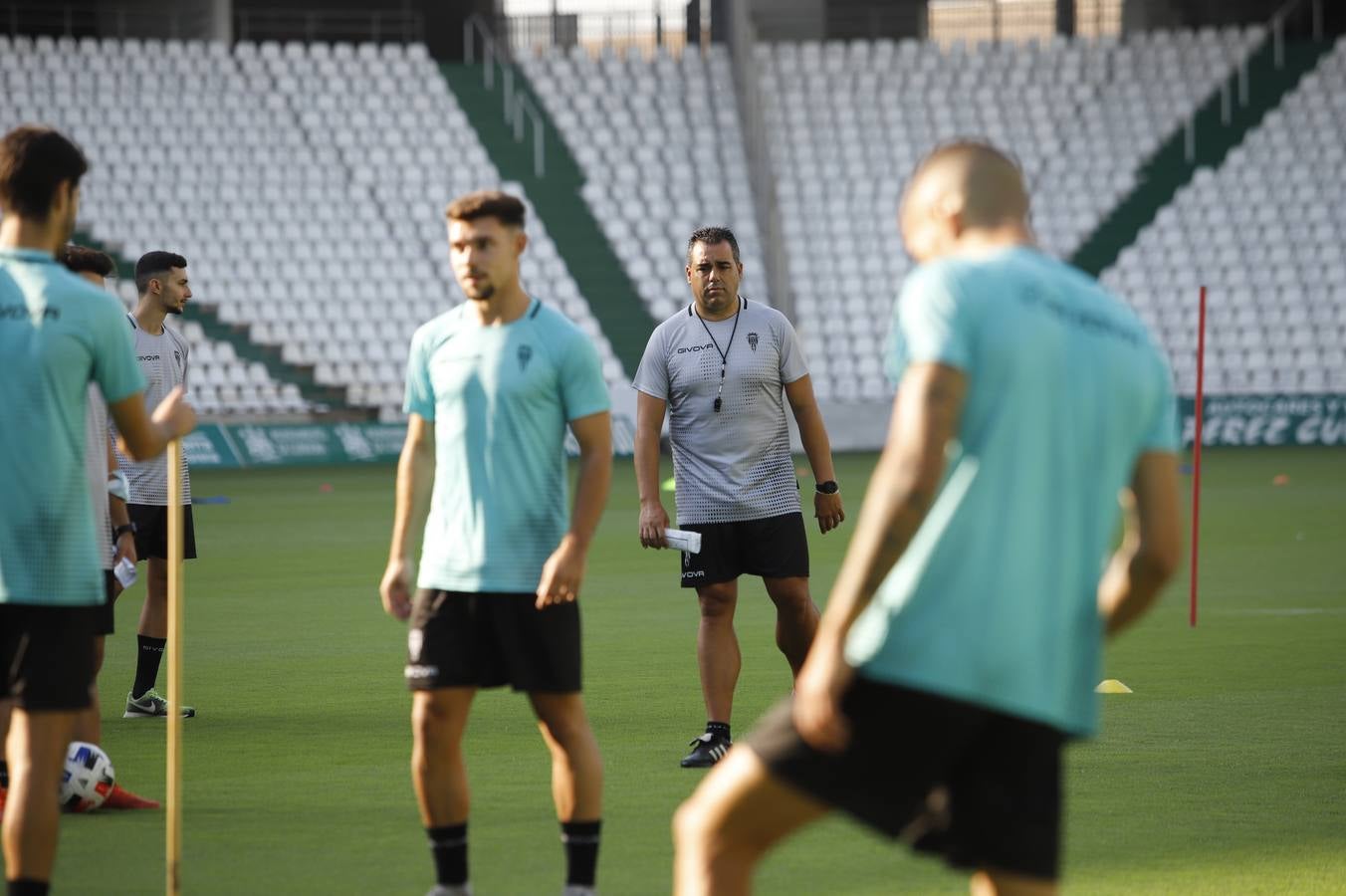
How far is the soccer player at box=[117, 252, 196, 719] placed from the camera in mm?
8578

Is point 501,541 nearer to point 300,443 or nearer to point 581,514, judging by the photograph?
point 581,514

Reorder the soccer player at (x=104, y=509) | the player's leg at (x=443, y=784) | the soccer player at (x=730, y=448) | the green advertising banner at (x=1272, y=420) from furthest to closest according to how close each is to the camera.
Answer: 1. the green advertising banner at (x=1272, y=420)
2. the soccer player at (x=730, y=448)
3. the soccer player at (x=104, y=509)
4. the player's leg at (x=443, y=784)

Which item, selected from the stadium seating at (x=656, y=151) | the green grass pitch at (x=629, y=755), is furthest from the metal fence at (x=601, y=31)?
the green grass pitch at (x=629, y=755)

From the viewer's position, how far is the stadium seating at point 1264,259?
111 feet

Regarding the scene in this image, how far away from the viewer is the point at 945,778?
3.42 meters

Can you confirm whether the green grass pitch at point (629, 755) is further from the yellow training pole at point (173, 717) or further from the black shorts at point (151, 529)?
the black shorts at point (151, 529)

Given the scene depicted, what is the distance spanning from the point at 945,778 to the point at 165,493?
6088mm

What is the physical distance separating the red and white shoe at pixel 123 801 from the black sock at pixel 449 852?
6.55 ft

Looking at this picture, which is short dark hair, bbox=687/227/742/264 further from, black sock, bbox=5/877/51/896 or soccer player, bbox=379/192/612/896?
black sock, bbox=5/877/51/896

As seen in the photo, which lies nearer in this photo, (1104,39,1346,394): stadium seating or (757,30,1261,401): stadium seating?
(1104,39,1346,394): stadium seating

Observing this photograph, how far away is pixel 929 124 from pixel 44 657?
33.2 metres

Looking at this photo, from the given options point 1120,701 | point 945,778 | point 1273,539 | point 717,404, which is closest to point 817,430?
point 717,404

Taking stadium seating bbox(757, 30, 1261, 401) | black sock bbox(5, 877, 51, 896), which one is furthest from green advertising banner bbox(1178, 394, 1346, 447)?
black sock bbox(5, 877, 51, 896)

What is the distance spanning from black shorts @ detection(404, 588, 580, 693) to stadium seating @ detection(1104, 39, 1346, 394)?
2960cm
